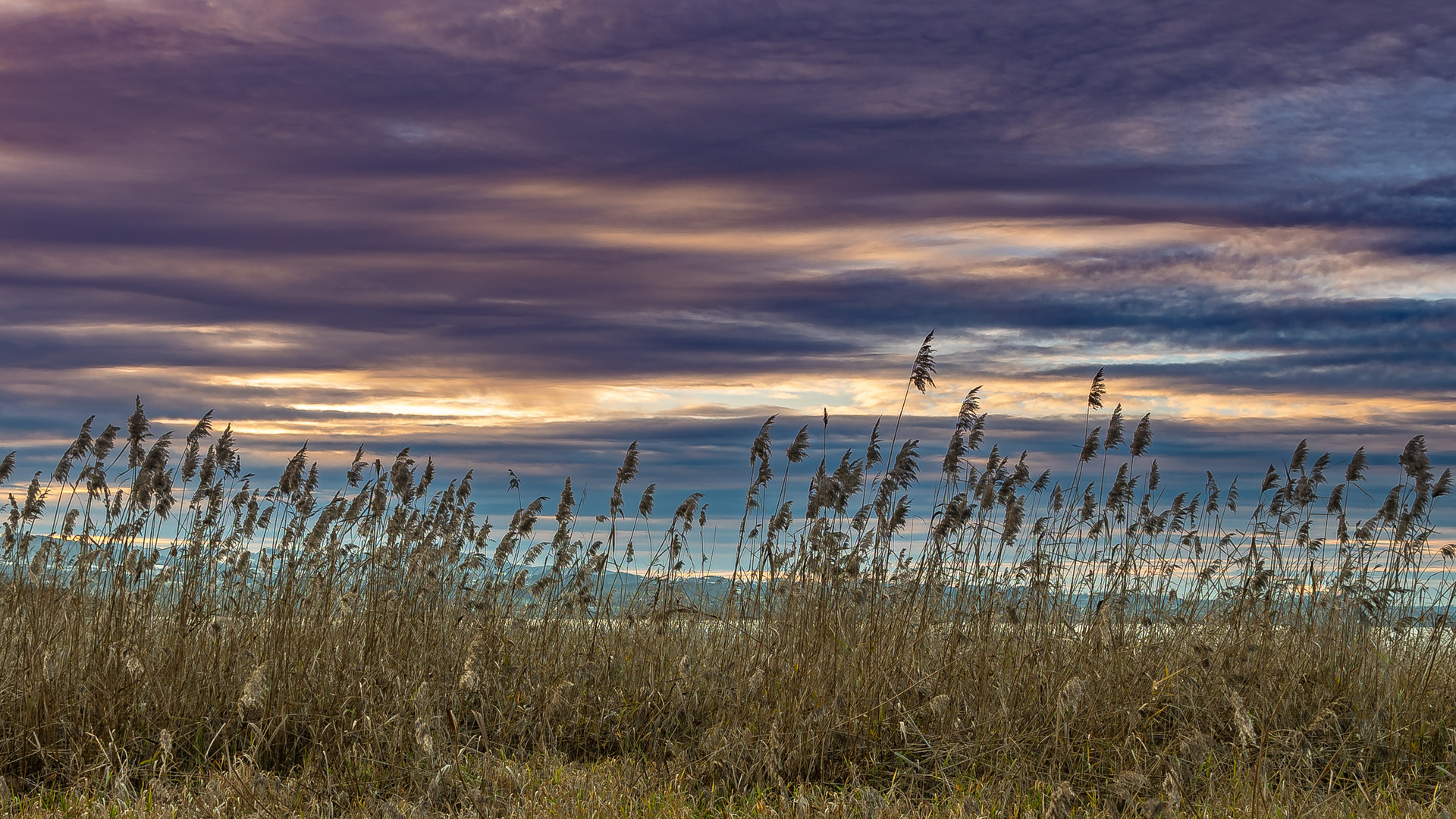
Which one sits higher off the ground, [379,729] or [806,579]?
[806,579]

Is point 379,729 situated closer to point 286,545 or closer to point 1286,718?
point 286,545

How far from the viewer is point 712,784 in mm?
5672

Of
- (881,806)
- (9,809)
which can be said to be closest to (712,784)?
(881,806)

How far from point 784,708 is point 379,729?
244 cm

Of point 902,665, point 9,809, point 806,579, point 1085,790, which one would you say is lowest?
point 9,809

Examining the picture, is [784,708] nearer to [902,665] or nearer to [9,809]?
[902,665]

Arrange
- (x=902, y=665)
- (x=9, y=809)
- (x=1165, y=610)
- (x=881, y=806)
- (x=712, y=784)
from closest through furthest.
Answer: (x=881, y=806) < (x=9, y=809) < (x=712, y=784) < (x=902, y=665) < (x=1165, y=610)

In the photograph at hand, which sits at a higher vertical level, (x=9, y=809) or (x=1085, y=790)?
(x=1085, y=790)

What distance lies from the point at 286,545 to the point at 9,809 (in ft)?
9.87

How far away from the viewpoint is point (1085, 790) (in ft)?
18.7

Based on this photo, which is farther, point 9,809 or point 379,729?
point 379,729

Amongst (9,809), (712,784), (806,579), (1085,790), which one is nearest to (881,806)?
(712,784)

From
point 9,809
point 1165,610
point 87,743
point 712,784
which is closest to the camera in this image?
point 9,809

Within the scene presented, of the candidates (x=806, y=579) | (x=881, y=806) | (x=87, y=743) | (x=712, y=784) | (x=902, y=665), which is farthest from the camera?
(x=806, y=579)
